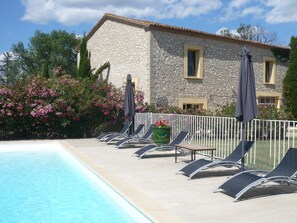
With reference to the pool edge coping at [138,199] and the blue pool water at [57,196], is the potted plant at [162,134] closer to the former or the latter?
the blue pool water at [57,196]

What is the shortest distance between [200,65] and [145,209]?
699 inches

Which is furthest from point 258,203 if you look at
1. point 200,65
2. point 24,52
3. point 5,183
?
point 24,52

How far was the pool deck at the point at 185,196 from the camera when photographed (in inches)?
204

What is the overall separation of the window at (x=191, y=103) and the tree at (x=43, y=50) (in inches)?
1362

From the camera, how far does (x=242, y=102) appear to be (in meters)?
7.64

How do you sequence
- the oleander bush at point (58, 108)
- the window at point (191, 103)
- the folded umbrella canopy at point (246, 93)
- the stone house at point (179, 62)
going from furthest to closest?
the window at point (191, 103), the stone house at point (179, 62), the oleander bush at point (58, 108), the folded umbrella canopy at point (246, 93)

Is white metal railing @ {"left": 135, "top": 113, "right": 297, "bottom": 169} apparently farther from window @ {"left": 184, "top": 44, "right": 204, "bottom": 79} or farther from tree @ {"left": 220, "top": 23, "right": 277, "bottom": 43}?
tree @ {"left": 220, "top": 23, "right": 277, "bottom": 43}

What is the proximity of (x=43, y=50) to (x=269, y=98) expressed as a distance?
38.9 m

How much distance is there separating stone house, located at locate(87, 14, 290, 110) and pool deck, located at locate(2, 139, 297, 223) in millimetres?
11306

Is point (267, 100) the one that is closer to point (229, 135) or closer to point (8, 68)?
point (229, 135)

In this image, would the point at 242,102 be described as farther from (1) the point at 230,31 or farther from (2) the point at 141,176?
(1) the point at 230,31

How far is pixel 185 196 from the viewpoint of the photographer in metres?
6.44

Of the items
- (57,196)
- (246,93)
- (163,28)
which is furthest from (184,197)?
(163,28)

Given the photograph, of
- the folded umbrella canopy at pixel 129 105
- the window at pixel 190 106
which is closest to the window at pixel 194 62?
the window at pixel 190 106
